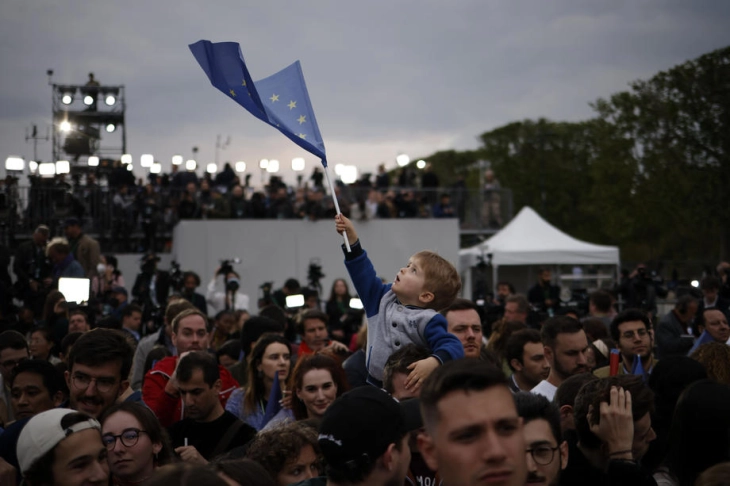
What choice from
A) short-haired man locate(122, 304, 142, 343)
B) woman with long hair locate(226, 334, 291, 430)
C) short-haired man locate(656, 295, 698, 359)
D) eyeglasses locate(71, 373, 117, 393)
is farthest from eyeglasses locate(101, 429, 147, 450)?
short-haired man locate(122, 304, 142, 343)

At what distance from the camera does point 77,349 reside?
6027 mm

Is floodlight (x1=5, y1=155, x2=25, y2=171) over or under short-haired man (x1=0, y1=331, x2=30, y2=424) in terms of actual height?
over

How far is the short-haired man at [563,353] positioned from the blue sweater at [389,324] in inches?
73.5

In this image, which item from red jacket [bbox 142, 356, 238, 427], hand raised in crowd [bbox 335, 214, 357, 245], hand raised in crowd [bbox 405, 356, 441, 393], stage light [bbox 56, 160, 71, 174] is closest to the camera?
hand raised in crowd [bbox 405, 356, 441, 393]

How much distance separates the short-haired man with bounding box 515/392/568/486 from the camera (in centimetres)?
425

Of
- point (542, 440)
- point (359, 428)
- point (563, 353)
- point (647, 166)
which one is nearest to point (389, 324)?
point (542, 440)

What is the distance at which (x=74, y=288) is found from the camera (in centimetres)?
1052

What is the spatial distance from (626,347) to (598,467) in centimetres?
367

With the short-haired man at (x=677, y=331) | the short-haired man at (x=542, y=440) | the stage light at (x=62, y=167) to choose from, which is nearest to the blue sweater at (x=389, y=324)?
the short-haired man at (x=542, y=440)

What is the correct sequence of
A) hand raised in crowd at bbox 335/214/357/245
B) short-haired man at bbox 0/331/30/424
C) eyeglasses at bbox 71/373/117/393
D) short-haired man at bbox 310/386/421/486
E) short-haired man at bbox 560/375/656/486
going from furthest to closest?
short-haired man at bbox 0/331/30/424 → eyeglasses at bbox 71/373/117/393 → hand raised in crowd at bbox 335/214/357/245 → short-haired man at bbox 560/375/656/486 → short-haired man at bbox 310/386/421/486

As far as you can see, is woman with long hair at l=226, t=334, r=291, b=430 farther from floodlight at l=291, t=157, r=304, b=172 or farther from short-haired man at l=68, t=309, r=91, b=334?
floodlight at l=291, t=157, r=304, b=172

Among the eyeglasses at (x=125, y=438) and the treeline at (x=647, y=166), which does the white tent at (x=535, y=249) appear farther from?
the eyeglasses at (x=125, y=438)

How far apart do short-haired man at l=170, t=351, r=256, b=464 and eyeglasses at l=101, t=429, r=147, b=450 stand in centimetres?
92

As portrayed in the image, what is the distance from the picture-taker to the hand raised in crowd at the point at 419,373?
4711 mm
